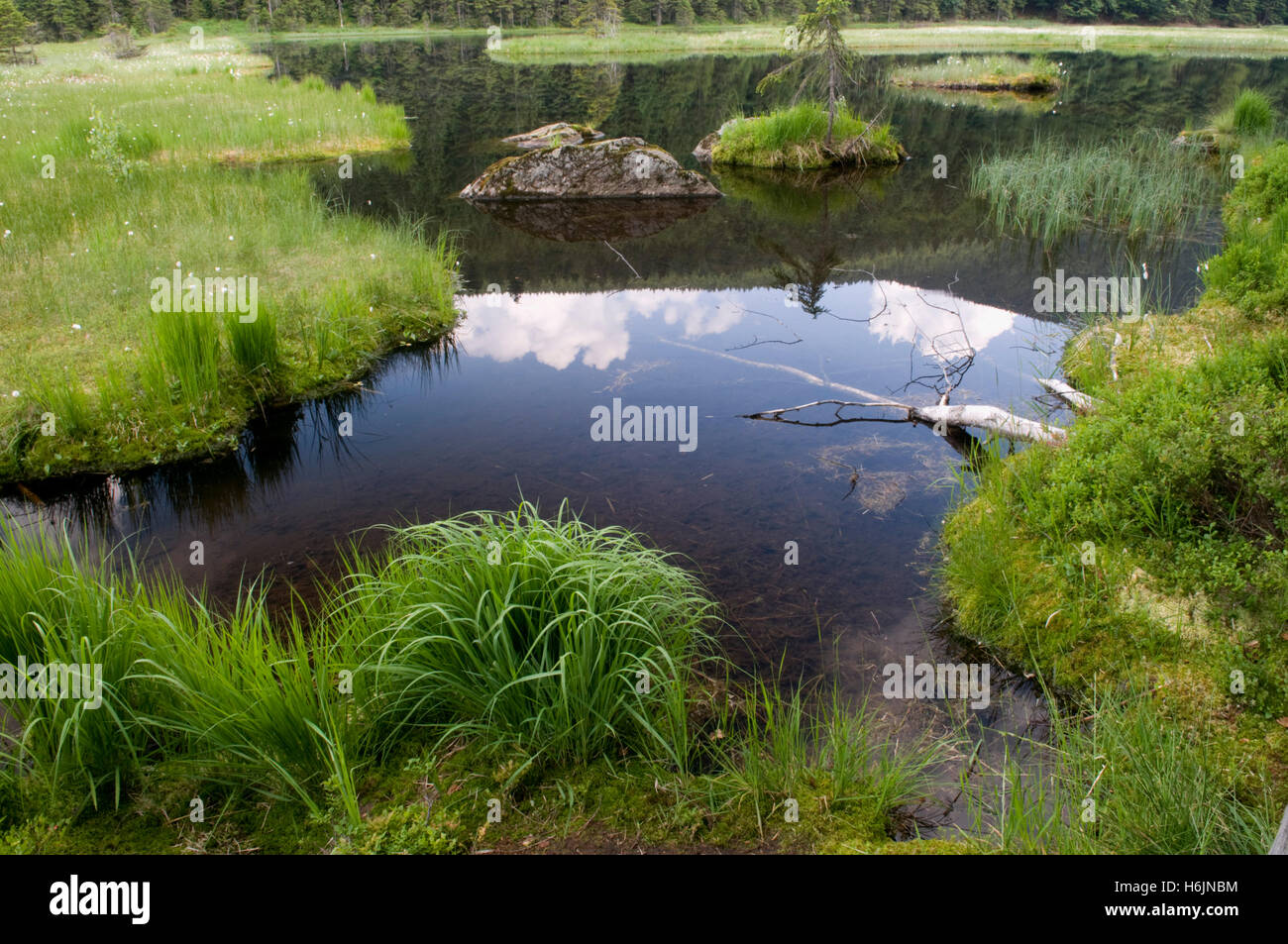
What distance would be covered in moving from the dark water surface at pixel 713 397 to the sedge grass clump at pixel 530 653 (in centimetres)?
118

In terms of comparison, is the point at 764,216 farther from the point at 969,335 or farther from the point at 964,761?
the point at 964,761

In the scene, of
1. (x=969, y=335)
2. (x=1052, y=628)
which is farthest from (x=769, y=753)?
(x=969, y=335)

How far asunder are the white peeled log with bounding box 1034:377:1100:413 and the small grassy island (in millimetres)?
33299

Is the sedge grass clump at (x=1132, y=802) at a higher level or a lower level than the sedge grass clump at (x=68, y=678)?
lower

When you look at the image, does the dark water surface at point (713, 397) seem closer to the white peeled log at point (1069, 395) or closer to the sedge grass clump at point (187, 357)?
the white peeled log at point (1069, 395)

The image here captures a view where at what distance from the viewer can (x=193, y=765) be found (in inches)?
153

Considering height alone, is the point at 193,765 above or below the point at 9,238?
below

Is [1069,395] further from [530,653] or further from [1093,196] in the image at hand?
[1093,196]

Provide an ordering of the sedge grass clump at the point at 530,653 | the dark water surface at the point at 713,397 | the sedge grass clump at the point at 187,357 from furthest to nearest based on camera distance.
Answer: the sedge grass clump at the point at 187,357, the dark water surface at the point at 713,397, the sedge grass clump at the point at 530,653

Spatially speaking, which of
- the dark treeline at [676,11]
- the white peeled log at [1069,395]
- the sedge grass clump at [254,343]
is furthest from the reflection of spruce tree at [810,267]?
the dark treeline at [676,11]

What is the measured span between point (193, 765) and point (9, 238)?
11.0m

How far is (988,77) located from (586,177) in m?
28.3

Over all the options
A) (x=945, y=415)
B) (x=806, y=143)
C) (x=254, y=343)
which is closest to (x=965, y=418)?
(x=945, y=415)

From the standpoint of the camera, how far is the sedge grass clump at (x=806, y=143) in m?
20.7
